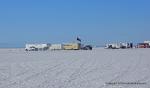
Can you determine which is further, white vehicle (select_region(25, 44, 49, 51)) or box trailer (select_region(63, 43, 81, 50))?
white vehicle (select_region(25, 44, 49, 51))

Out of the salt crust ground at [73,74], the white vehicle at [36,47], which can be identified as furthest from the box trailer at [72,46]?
the salt crust ground at [73,74]

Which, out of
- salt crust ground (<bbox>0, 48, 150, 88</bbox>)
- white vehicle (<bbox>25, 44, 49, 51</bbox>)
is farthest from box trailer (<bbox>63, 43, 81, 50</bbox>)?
salt crust ground (<bbox>0, 48, 150, 88</bbox>)

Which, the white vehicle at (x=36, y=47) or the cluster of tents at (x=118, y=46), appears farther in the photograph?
the cluster of tents at (x=118, y=46)

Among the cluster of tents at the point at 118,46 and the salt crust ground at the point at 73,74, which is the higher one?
the cluster of tents at the point at 118,46

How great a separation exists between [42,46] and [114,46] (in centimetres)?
1523

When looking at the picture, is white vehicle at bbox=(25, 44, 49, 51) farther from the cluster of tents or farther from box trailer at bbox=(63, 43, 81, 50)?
the cluster of tents

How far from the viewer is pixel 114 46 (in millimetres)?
91812

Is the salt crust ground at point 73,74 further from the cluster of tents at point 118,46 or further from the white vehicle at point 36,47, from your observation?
the cluster of tents at point 118,46

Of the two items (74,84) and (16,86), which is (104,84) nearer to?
(74,84)

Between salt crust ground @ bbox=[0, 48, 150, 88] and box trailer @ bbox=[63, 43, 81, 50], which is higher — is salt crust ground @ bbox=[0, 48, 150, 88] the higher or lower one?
the lower one

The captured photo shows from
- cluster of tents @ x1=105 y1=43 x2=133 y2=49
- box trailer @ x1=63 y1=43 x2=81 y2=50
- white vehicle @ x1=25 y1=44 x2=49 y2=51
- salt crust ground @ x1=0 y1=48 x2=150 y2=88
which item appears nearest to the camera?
salt crust ground @ x1=0 y1=48 x2=150 y2=88

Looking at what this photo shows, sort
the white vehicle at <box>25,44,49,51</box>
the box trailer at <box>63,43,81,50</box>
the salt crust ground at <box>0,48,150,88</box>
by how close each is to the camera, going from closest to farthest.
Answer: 1. the salt crust ground at <box>0,48,150,88</box>
2. the box trailer at <box>63,43,81,50</box>
3. the white vehicle at <box>25,44,49,51</box>

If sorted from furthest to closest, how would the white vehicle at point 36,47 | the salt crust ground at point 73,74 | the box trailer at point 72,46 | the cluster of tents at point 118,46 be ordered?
the cluster of tents at point 118,46 → the white vehicle at point 36,47 → the box trailer at point 72,46 → the salt crust ground at point 73,74

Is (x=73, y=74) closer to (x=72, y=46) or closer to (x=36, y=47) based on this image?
(x=72, y=46)
